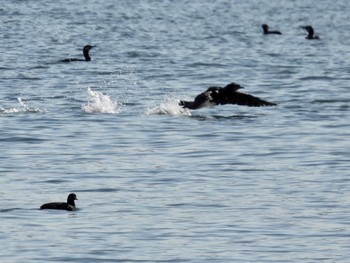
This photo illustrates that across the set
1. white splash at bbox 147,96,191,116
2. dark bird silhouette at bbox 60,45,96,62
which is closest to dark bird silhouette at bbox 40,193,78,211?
white splash at bbox 147,96,191,116

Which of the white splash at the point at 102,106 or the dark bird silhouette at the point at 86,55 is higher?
the white splash at the point at 102,106

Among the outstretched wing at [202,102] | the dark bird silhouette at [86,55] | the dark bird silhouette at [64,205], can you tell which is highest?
the outstretched wing at [202,102]

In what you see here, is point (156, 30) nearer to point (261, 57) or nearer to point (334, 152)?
point (261, 57)

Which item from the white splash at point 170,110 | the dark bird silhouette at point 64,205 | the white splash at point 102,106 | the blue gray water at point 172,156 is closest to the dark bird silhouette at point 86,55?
the blue gray water at point 172,156

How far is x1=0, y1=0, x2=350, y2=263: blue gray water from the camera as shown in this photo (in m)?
20.1

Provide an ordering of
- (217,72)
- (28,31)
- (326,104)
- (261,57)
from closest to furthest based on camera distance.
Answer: (326,104), (217,72), (261,57), (28,31)

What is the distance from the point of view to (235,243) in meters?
20.0

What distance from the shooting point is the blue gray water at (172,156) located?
20.1 metres

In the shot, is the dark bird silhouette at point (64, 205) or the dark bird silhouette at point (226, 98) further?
the dark bird silhouette at point (226, 98)

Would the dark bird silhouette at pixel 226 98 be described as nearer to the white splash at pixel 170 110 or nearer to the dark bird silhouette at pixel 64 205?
the white splash at pixel 170 110

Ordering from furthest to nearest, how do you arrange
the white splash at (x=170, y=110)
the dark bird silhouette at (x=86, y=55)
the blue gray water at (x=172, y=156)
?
the dark bird silhouette at (x=86, y=55) → the white splash at (x=170, y=110) → the blue gray water at (x=172, y=156)

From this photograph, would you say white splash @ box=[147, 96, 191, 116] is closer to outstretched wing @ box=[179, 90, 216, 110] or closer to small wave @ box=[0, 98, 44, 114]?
small wave @ box=[0, 98, 44, 114]

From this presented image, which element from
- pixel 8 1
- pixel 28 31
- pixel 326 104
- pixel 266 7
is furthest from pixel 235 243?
pixel 266 7

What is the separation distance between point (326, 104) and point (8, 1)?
5365 centimetres
